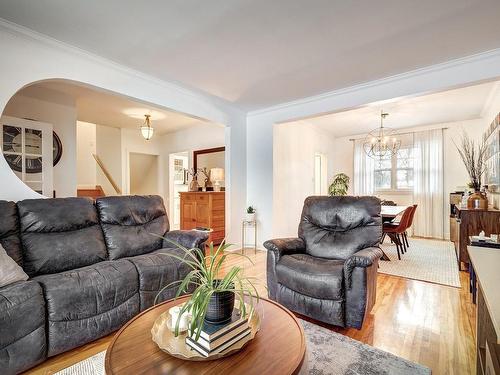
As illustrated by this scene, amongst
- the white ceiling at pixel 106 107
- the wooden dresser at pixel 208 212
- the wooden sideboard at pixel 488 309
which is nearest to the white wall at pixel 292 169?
the wooden dresser at pixel 208 212

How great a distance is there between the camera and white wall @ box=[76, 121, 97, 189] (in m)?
6.84

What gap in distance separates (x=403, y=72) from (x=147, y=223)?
137 inches

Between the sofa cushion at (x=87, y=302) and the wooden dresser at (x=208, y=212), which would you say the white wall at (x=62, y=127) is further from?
the sofa cushion at (x=87, y=302)

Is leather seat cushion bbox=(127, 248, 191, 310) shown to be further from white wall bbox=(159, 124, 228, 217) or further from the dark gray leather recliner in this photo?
white wall bbox=(159, 124, 228, 217)

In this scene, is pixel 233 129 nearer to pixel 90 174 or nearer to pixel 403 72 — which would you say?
pixel 403 72

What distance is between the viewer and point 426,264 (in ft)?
12.1

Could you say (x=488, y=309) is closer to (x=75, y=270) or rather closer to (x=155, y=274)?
(x=155, y=274)

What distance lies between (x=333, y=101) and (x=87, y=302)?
3.70 metres

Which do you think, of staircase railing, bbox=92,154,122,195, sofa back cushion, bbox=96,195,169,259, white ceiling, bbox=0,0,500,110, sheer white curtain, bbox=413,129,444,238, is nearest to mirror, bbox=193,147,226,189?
staircase railing, bbox=92,154,122,195

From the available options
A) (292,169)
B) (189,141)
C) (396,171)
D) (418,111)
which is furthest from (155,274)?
(396,171)

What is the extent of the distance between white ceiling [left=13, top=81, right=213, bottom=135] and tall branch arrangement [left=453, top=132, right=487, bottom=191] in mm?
4040

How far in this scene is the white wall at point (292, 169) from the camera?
4648mm

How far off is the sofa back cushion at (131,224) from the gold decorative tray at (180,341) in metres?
1.42

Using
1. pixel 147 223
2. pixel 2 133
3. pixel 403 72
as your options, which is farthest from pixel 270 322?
pixel 2 133
